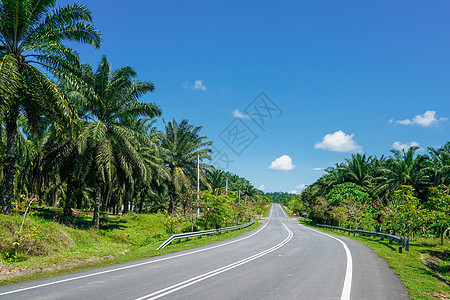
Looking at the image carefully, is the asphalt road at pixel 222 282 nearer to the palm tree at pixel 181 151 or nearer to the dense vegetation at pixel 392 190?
the dense vegetation at pixel 392 190

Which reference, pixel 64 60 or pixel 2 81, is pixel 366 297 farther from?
pixel 64 60

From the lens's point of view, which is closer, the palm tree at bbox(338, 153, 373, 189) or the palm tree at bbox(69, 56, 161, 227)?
the palm tree at bbox(69, 56, 161, 227)

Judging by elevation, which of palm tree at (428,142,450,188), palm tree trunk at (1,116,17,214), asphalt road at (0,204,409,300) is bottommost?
asphalt road at (0,204,409,300)

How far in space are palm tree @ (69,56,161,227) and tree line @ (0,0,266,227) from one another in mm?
72

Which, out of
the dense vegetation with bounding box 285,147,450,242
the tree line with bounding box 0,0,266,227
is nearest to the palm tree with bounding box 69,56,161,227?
the tree line with bounding box 0,0,266,227

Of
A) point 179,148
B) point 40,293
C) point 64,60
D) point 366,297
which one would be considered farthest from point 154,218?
Result: point 366,297

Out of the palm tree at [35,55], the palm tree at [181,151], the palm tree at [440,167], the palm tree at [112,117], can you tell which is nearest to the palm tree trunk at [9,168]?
the palm tree at [35,55]

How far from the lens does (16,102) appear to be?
41.3ft

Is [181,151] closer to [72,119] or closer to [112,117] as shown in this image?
[112,117]

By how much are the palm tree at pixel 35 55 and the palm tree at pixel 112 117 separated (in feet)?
18.2

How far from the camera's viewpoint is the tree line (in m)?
12.9

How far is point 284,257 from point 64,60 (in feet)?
46.6

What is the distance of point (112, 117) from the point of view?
2191 centimetres

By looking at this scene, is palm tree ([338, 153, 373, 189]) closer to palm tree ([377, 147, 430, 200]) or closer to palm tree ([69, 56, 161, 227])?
palm tree ([377, 147, 430, 200])
